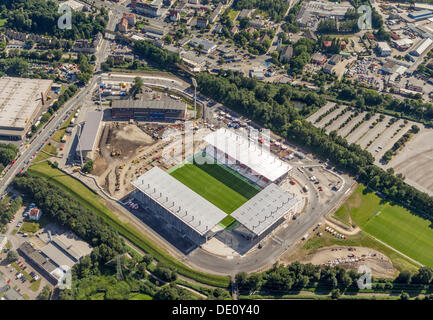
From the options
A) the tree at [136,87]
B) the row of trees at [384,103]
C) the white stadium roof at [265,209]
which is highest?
the row of trees at [384,103]

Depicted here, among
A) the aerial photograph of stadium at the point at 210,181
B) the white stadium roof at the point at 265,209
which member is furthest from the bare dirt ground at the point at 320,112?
the white stadium roof at the point at 265,209

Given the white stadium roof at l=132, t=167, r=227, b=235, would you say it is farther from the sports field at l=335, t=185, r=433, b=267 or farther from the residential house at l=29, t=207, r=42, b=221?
the sports field at l=335, t=185, r=433, b=267

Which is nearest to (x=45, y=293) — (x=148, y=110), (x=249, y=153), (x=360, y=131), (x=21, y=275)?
(x=21, y=275)

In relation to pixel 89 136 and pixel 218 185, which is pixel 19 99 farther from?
pixel 218 185

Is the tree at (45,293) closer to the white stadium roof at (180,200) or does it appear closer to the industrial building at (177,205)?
the industrial building at (177,205)

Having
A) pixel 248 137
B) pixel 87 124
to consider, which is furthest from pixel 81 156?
pixel 248 137
